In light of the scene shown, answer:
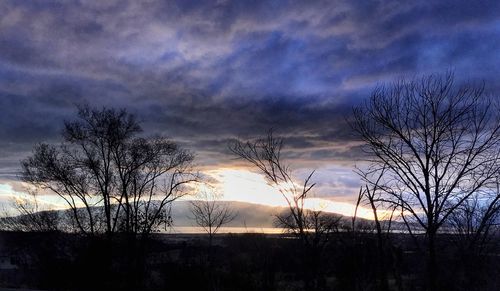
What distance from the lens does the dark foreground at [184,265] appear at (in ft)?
→ 138

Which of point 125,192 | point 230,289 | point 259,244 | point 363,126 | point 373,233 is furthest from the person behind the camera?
point 259,244

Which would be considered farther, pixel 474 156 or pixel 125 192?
pixel 125 192

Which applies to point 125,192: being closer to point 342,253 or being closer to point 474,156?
point 342,253

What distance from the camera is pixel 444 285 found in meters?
29.9

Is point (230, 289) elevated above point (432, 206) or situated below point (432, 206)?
below

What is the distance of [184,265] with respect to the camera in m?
43.0

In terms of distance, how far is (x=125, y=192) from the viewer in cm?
5616

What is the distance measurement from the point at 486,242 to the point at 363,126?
32.4 ft

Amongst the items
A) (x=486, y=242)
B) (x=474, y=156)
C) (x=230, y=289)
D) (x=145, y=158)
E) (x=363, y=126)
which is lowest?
(x=230, y=289)

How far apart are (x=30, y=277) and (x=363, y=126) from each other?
37.1 meters

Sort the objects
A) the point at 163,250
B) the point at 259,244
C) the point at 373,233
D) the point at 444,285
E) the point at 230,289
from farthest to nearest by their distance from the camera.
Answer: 1. the point at 259,244
2. the point at 163,250
3. the point at 373,233
4. the point at 230,289
5. the point at 444,285

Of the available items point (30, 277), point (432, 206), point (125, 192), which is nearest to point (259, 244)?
point (125, 192)

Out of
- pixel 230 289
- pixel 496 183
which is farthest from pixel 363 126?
pixel 230 289

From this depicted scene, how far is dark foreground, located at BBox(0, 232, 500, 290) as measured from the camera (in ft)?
138
